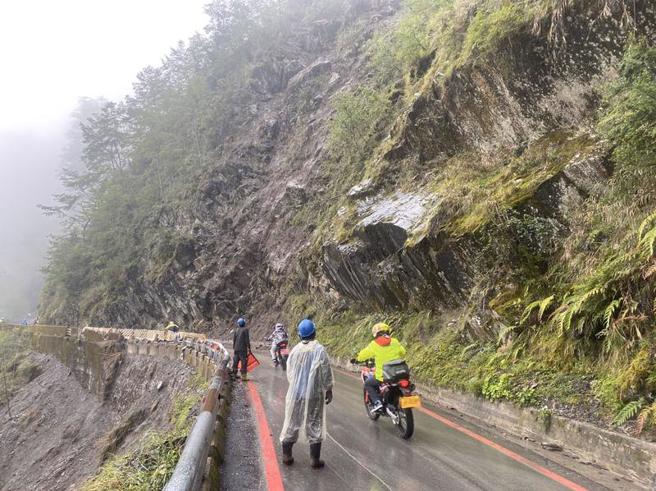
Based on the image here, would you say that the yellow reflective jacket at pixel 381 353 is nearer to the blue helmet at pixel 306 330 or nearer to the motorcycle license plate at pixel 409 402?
the motorcycle license plate at pixel 409 402

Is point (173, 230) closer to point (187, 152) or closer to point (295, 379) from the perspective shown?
point (187, 152)

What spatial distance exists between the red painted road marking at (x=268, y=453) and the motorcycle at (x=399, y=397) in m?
1.94

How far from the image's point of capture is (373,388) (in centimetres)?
778

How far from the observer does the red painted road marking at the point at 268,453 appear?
17.6 feet

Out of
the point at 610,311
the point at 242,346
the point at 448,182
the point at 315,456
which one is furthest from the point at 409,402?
the point at 448,182

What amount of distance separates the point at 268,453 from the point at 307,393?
1456 mm

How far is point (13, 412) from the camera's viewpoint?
3147 centimetres

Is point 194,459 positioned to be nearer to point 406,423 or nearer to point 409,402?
point 409,402

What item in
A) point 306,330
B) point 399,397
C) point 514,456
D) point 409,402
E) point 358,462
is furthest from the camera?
point 399,397

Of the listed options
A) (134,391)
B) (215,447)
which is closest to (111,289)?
(134,391)

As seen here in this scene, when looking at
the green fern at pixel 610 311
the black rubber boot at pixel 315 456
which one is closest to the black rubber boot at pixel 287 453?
the black rubber boot at pixel 315 456

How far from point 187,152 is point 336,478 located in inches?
1724

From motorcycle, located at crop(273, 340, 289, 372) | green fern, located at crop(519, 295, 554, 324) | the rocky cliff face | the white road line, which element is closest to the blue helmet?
the white road line

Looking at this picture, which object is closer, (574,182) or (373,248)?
(574,182)
